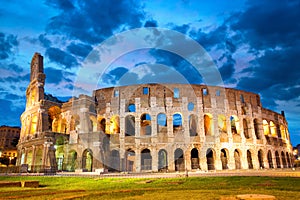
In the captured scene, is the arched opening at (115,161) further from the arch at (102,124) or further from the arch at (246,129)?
the arch at (246,129)

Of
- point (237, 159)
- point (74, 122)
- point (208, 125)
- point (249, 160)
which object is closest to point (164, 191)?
point (208, 125)

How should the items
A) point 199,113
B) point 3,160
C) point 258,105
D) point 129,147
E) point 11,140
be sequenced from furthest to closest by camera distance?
point 11,140 → point 3,160 → point 258,105 → point 199,113 → point 129,147

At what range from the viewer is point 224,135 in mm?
33750

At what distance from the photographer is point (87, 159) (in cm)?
3108

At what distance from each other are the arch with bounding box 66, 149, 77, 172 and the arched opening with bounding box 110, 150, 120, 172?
4672mm

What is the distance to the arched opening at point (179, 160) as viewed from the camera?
102ft

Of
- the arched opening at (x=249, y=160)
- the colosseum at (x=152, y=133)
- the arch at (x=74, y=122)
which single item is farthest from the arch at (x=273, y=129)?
the arch at (x=74, y=122)

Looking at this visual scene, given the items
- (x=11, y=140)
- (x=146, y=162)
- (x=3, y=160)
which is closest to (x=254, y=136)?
(x=146, y=162)

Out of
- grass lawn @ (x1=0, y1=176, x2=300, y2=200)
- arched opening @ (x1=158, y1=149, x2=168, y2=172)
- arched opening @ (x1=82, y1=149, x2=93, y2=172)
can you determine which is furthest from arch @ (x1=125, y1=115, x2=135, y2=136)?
grass lawn @ (x1=0, y1=176, x2=300, y2=200)

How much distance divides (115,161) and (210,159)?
1329 centimetres

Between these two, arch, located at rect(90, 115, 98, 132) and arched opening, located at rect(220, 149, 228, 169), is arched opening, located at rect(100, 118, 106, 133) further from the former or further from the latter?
arched opening, located at rect(220, 149, 228, 169)

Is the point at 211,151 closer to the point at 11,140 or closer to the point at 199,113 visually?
the point at 199,113

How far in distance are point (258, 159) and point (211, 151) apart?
27.8ft

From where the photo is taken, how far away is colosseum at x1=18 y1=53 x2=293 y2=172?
3086cm
